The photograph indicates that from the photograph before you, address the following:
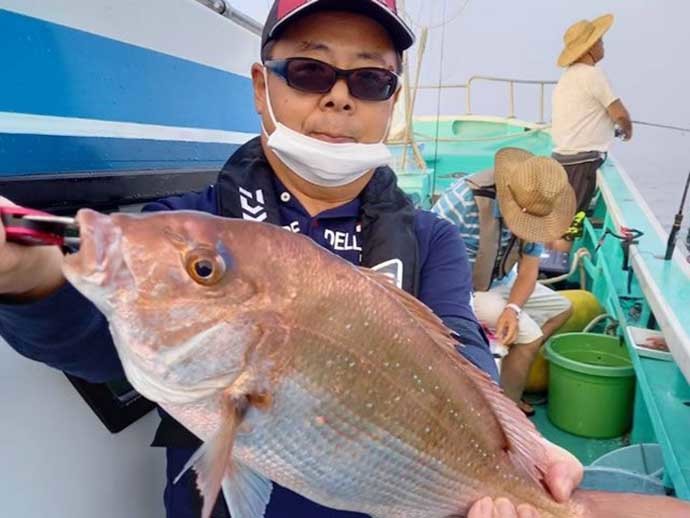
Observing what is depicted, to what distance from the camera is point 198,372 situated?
0.89 m

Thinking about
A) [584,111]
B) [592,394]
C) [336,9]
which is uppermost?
[336,9]

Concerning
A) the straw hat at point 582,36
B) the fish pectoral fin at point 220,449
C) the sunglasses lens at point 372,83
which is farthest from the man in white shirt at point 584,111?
the fish pectoral fin at point 220,449

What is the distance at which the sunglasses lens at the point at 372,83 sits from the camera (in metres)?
1.51

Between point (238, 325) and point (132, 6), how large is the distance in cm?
136

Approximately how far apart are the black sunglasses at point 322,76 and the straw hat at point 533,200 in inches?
93.1

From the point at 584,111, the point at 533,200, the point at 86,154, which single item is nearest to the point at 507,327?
the point at 533,200

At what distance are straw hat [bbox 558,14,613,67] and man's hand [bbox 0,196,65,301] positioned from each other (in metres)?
7.37

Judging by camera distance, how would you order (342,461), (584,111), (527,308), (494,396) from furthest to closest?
(584,111) → (527,308) → (494,396) → (342,461)

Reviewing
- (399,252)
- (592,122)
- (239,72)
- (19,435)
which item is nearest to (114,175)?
(19,435)

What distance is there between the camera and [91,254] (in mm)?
819

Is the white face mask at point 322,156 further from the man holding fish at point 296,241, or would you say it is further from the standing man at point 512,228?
the standing man at point 512,228

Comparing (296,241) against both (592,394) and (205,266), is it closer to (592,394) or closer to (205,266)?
(205,266)

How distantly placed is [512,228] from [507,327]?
24.5 inches

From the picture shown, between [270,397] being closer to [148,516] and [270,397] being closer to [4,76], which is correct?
[4,76]
